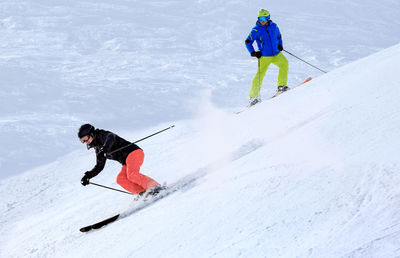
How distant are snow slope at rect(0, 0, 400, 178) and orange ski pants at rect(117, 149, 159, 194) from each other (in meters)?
6.28

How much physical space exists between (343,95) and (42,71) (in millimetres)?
17180

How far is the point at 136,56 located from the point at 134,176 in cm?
2006

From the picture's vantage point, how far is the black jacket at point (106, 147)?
→ 618 centimetres

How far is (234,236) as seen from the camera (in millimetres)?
4258

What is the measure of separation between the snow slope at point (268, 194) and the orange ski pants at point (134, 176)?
360 mm

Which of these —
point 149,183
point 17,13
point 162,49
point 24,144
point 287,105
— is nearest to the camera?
point 149,183

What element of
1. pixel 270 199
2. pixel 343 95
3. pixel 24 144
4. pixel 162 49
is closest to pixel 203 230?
pixel 270 199

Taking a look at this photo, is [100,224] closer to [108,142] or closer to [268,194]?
[108,142]

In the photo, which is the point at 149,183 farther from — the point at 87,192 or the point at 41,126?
the point at 41,126

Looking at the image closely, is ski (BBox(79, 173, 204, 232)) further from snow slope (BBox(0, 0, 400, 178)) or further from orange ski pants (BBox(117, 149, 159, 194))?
snow slope (BBox(0, 0, 400, 178))

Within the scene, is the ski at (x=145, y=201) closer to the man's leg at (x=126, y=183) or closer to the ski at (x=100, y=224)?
the ski at (x=100, y=224)

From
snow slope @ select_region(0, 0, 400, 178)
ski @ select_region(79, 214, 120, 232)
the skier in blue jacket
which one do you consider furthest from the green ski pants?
snow slope @ select_region(0, 0, 400, 178)

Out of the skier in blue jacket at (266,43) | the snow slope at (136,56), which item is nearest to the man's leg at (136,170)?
the skier in blue jacket at (266,43)

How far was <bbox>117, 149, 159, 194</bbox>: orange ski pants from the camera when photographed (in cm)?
632
